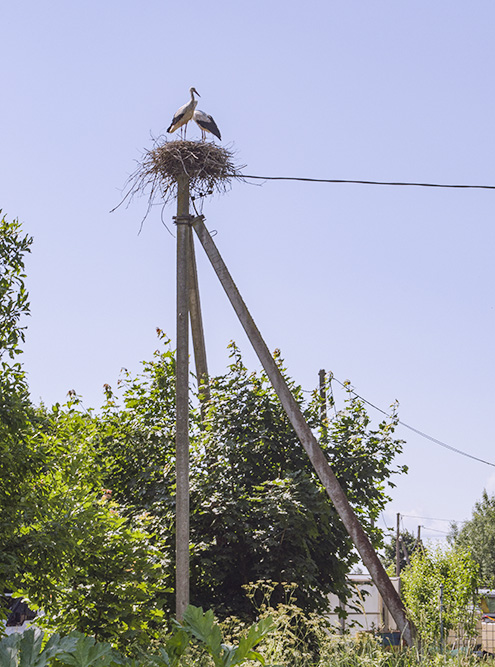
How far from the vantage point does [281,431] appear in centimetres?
1033

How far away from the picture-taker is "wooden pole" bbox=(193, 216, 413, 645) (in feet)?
26.2

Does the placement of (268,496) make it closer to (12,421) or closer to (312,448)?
(312,448)

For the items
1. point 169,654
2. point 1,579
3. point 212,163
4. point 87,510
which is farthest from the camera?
point 212,163

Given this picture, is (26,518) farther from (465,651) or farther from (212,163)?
(212,163)

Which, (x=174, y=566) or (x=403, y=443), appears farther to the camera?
(x=403, y=443)

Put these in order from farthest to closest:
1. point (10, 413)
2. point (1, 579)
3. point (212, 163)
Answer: point (212, 163) → point (10, 413) → point (1, 579)

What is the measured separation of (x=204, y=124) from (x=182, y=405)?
3923 mm

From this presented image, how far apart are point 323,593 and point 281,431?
223 centimetres

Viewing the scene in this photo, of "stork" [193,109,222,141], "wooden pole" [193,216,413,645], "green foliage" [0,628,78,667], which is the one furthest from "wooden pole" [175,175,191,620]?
"green foliage" [0,628,78,667]

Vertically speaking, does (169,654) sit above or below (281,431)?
below

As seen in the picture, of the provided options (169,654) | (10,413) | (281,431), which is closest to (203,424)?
(281,431)

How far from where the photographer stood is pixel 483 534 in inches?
1833

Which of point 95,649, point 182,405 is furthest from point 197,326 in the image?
point 95,649

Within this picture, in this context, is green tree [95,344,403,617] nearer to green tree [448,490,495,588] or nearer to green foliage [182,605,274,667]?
green foliage [182,605,274,667]
